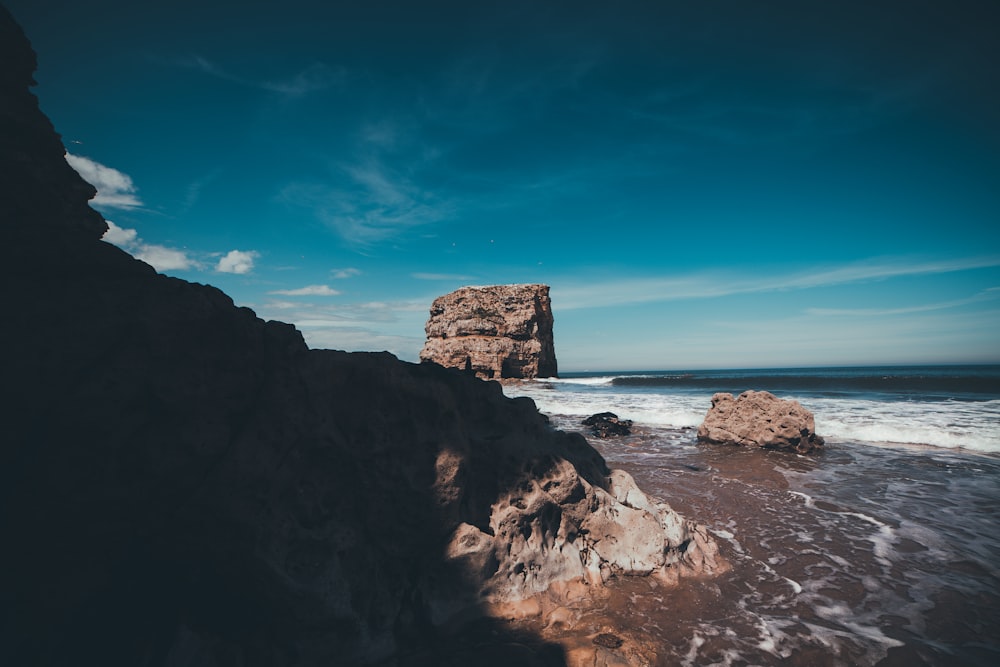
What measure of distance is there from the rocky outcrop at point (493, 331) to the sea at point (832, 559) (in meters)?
41.1

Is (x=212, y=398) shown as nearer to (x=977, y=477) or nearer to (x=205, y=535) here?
(x=205, y=535)

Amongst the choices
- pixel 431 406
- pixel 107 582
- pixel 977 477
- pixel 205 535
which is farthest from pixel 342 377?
pixel 977 477

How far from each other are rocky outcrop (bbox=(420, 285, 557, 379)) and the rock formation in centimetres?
4736

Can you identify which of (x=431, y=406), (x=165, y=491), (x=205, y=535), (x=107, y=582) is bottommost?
(x=107, y=582)

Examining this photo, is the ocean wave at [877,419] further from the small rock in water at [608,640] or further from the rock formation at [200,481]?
the rock formation at [200,481]

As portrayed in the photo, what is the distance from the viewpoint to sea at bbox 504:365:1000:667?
3716mm

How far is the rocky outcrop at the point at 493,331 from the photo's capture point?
173ft

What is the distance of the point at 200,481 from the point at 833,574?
7063mm

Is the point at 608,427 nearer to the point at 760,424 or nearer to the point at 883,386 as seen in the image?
the point at 760,424

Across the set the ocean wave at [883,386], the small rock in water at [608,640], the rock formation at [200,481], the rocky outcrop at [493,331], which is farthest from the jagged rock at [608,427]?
the rocky outcrop at [493,331]

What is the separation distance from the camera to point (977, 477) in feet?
28.9

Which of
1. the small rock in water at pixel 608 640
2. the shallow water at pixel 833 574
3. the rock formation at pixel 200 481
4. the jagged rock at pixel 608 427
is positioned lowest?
the shallow water at pixel 833 574

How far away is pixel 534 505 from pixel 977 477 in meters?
11.1

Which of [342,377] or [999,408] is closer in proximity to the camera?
[342,377]
